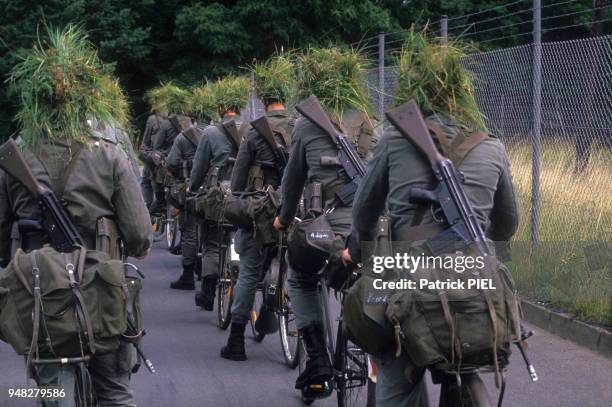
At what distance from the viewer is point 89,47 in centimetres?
639

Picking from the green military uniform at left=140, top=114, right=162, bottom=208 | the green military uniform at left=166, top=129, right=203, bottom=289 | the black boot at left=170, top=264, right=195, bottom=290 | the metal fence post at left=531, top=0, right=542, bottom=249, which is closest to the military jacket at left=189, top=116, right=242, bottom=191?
the green military uniform at left=166, top=129, right=203, bottom=289

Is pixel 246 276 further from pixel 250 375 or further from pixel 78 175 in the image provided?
pixel 78 175

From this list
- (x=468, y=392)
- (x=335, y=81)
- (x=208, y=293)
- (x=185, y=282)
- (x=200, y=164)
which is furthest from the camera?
(x=185, y=282)

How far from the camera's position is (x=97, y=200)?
5125 mm

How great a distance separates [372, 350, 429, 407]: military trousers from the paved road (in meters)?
2.54

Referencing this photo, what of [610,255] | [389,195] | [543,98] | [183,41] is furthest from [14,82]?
[183,41]

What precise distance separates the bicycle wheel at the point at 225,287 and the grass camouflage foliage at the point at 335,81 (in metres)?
2.54

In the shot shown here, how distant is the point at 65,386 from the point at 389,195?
1.55 metres

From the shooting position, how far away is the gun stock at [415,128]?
4.31 meters

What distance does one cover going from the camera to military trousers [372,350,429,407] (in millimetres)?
4445

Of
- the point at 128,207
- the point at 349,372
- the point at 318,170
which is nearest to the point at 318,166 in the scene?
the point at 318,170

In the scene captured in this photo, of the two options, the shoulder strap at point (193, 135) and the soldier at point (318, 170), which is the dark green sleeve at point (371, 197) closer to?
the soldier at point (318, 170)

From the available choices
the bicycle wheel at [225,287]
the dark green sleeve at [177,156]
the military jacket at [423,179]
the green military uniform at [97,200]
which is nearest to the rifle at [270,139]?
the bicycle wheel at [225,287]

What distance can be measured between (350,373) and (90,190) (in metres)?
1.88
